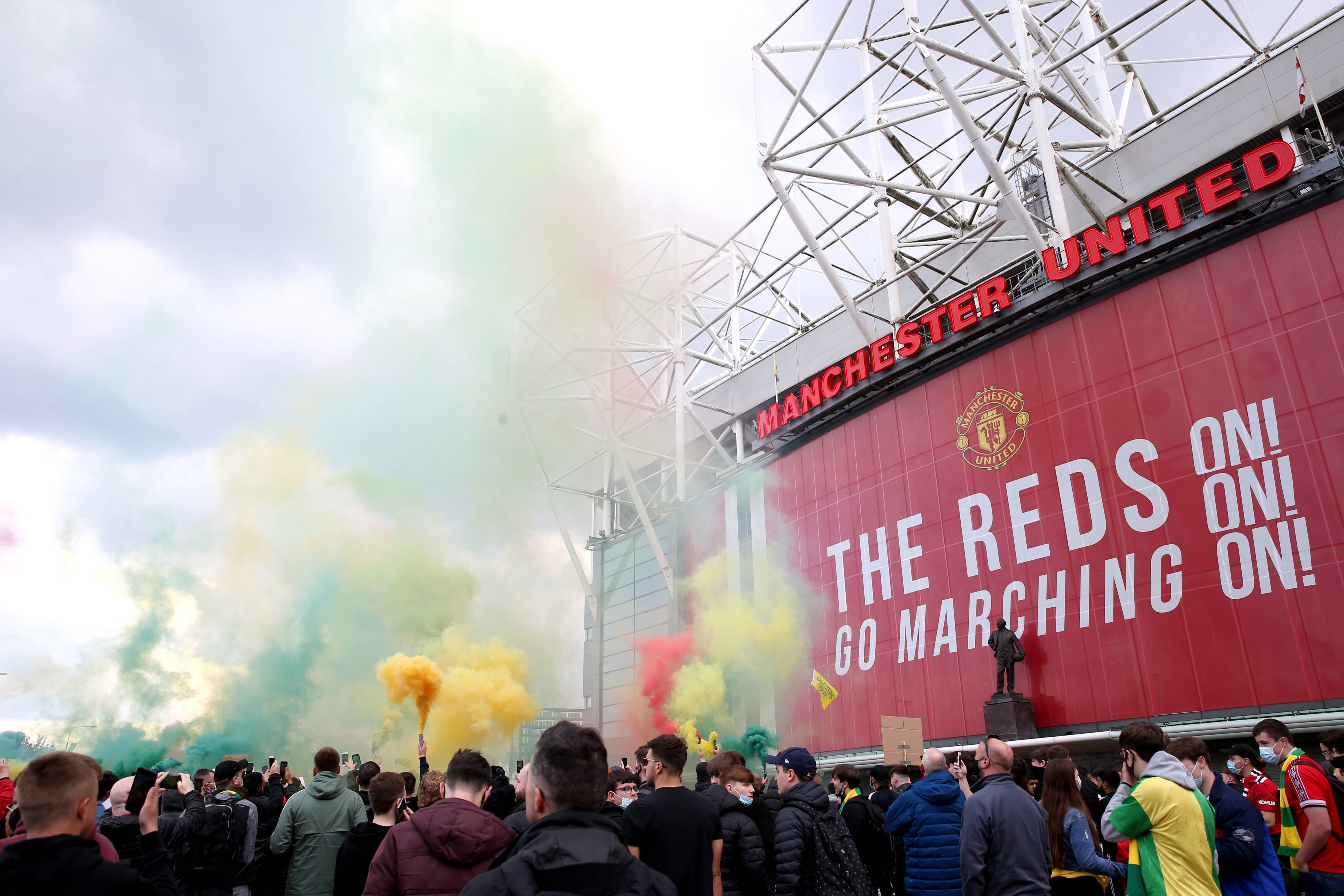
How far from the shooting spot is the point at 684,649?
30703 millimetres

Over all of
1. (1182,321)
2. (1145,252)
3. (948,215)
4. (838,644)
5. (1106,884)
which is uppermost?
(948,215)

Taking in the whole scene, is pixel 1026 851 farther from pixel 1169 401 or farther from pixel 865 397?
pixel 865 397

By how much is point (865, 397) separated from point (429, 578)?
55.2 ft

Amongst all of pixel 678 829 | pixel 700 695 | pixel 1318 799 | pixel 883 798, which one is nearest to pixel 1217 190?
pixel 1318 799

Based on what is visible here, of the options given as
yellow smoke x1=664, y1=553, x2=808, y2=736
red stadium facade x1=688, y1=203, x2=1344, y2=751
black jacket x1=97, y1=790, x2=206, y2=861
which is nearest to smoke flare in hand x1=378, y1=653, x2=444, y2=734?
yellow smoke x1=664, y1=553, x2=808, y2=736

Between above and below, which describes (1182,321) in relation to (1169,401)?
above

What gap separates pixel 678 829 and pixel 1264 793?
5.84m

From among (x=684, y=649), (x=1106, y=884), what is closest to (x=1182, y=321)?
(x=1106, y=884)

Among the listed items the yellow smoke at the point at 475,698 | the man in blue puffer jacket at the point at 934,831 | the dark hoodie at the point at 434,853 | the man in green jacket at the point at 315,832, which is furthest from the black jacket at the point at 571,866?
the yellow smoke at the point at 475,698

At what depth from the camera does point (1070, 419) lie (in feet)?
64.7

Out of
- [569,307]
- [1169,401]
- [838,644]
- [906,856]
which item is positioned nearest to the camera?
[906,856]

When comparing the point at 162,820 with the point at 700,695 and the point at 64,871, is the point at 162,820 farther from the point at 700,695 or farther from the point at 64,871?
the point at 700,695

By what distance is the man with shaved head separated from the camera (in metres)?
4.92

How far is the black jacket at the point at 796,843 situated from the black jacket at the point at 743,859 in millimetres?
110
